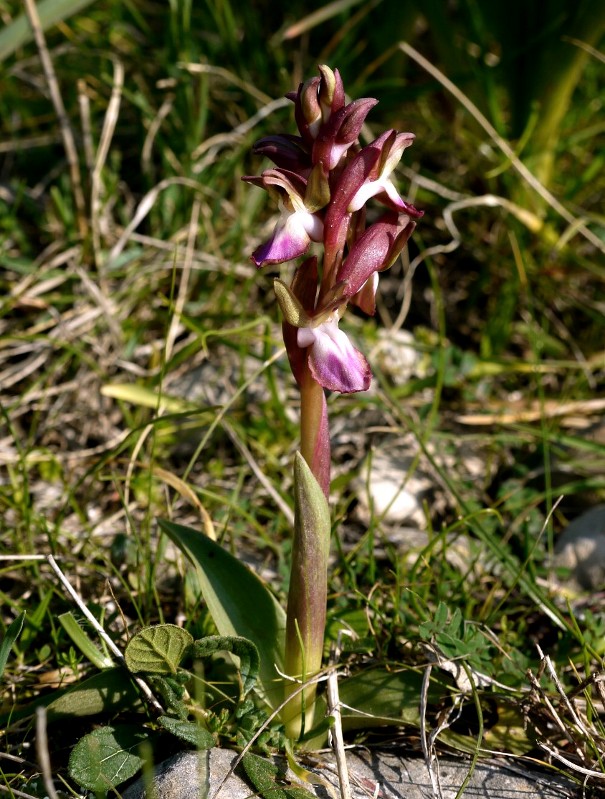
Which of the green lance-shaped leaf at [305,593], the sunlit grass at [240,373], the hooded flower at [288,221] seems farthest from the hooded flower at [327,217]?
the sunlit grass at [240,373]

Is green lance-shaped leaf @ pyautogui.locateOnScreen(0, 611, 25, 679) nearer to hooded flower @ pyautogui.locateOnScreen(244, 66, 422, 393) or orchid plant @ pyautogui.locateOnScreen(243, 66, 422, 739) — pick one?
orchid plant @ pyautogui.locateOnScreen(243, 66, 422, 739)

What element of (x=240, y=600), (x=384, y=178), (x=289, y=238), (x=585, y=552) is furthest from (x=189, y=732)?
(x=585, y=552)

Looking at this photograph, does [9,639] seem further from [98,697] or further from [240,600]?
[240,600]

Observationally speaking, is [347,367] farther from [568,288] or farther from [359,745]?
[568,288]

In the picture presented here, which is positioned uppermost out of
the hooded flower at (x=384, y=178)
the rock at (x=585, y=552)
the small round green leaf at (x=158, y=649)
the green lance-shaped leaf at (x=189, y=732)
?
the hooded flower at (x=384, y=178)

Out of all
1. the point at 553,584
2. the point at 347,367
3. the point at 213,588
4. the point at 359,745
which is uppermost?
the point at 347,367

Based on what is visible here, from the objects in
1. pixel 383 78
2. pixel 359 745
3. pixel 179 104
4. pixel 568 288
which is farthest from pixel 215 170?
pixel 359 745

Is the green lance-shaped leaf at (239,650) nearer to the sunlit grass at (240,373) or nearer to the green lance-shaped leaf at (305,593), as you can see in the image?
the green lance-shaped leaf at (305,593)
